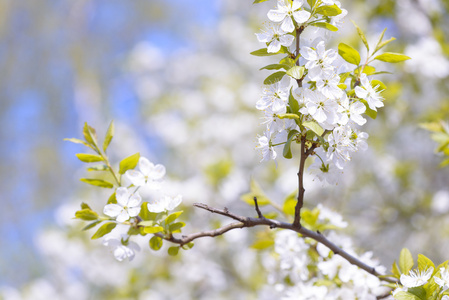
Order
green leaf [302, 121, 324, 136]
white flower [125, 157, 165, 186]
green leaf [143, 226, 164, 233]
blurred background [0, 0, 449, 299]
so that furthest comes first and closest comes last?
blurred background [0, 0, 449, 299], white flower [125, 157, 165, 186], green leaf [143, 226, 164, 233], green leaf [302, 121, 324, 136]

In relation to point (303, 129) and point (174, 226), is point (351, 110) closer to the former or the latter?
point (303, 129)

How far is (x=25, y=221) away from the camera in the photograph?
853 cm

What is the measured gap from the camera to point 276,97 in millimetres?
885

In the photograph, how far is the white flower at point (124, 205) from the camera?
949 millimetres

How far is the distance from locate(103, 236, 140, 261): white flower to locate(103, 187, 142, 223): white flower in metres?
0.06

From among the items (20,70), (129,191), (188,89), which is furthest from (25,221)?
(129,191)

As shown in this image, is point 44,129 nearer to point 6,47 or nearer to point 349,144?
point 6,47

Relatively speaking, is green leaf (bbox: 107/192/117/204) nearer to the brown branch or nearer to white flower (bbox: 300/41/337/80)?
the brown branch

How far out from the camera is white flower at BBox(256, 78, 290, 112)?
86 cm

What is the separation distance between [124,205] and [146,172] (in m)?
0.10

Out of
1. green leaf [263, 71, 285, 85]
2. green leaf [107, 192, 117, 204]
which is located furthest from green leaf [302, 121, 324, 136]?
green leaf [107, 192, 117, 204]

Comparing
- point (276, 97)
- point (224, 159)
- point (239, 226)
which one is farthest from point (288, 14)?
point (224, 159)

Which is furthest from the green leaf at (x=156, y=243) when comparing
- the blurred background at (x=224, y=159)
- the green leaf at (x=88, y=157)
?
the blurred background at (x=224, y=159)

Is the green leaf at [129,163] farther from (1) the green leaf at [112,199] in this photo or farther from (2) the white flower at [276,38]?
(2) the white flower at [276,38]
